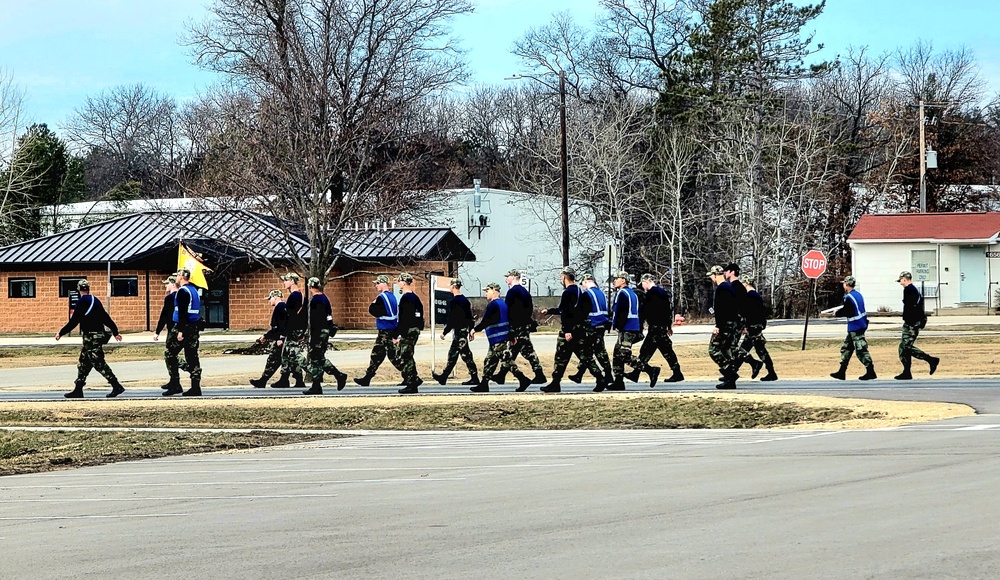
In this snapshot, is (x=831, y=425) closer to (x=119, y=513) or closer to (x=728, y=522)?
(x=728, y=522)

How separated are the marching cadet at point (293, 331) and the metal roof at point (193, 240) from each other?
20.1m

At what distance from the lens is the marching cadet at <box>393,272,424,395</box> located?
21500 mm

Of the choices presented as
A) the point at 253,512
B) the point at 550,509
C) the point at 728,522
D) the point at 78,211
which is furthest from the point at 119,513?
the point at 78,211

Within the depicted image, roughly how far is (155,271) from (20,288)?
20.1ft

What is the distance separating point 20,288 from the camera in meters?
52.5

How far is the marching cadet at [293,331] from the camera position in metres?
22.0

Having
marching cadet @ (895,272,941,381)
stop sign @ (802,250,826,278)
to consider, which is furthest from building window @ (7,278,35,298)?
marching cadet @ (895,272,941,381)

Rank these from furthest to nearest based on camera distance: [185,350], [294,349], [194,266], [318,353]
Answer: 1. [194,266]
2. [294,349]
3. [318,353]
4. [185,350]

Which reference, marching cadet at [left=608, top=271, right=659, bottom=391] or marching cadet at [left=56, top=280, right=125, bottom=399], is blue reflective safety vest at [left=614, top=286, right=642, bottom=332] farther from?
marching cadet at [left=56, top=280, right=125, bottom=399]

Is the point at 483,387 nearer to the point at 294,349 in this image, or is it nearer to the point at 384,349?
the point at 384,349

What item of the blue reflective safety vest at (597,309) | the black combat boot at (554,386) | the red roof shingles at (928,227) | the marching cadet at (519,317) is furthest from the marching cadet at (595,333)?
the red roof shingles at (928,227)

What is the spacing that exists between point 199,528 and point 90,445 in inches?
280

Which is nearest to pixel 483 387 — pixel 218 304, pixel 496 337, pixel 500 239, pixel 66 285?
pixel 496 337

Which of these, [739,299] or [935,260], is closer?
[739,299]
